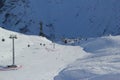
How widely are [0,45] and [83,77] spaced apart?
90.7 ft

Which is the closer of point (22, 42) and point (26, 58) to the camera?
point (26, 58)

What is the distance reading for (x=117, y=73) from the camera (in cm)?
2127

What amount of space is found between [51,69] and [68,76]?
27.0ft

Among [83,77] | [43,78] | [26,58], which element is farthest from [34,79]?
[26,58]

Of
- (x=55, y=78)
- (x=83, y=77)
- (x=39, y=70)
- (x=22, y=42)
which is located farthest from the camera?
(x=22, y=42)

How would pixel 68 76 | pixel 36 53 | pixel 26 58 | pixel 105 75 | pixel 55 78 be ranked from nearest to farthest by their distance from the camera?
pixel 105 75
pixel 68 76
pixel 55 78
pixel 26 58
pixel 36 53

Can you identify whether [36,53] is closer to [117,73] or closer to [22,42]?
[22,42]

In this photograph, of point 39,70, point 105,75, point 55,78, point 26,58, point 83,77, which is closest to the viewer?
point 105,75

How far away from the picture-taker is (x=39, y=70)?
104 ft

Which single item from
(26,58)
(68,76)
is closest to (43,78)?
(68,76)

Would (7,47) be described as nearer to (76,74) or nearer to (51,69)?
(51,69)

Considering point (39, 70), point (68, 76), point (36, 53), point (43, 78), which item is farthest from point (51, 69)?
point (36, 53)

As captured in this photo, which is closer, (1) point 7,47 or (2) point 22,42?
(1) point 7,47

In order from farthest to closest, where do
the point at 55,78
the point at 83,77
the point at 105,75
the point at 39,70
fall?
the point at 39,70 < the point at 55,78 < the point at 83,77 < the point at 105,75
